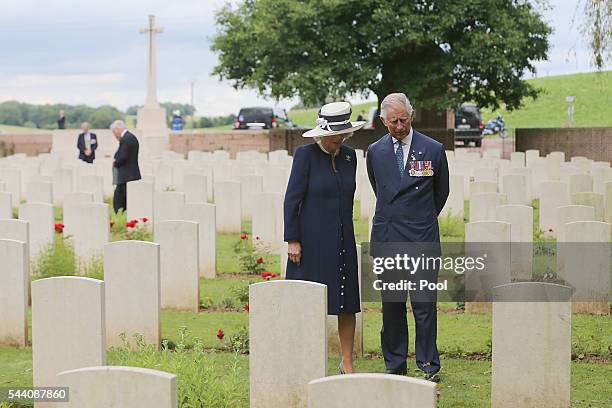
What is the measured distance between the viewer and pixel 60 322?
6578 millimetres

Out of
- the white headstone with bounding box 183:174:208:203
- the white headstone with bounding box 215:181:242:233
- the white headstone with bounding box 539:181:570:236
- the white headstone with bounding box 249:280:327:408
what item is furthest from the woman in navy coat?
the white headstone with bounding box 183:174:208:203

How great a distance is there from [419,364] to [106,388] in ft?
9.65

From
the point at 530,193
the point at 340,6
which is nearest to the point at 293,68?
the point at 340,6

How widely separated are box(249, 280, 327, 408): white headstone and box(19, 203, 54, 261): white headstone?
5.95 metres

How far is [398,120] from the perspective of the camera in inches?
276

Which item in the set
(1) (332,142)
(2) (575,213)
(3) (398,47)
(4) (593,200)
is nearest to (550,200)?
(4) (593,200)

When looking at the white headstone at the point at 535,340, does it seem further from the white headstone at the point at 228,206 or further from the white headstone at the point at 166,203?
the white headstone at the point at 228,206

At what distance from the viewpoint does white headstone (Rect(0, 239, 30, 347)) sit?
8.43 metres

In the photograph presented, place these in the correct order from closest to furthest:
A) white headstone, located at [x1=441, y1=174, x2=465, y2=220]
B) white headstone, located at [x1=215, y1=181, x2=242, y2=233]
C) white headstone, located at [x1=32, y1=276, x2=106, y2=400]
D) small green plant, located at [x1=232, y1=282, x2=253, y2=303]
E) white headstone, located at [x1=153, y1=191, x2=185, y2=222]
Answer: white headstone, located at [x1=32, y1=276, x2=106, y2=400]
small green plant, located at [x1=232, y1=282, x2=253, y2=303]
white headstone, located at [x1=153, y1=191, x2=185, y2=222]
white headstone, located at [x1=215, y1=181, x2=242, y2=233]
white headstone, located at [x1=441, y1=174, x2=465, y2=220]

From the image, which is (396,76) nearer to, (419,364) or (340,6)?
(340,6)

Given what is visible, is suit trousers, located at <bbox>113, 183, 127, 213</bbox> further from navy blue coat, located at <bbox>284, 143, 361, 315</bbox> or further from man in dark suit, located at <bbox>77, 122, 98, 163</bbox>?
man in dark suit, located at <bbox>77, 122, 98, 163</bbox>

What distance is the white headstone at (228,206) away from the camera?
1602 centimetres
